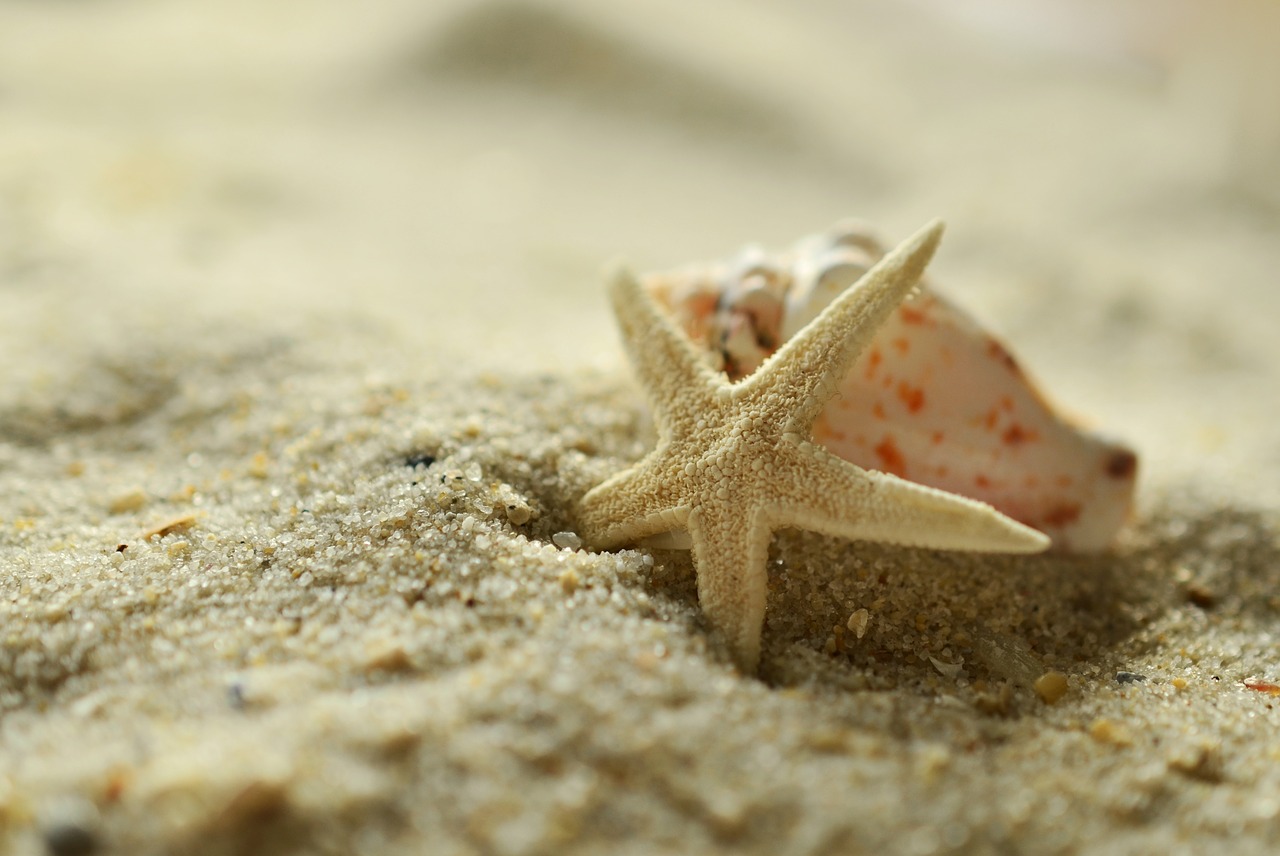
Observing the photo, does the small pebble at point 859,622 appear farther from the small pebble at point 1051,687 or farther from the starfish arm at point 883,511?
the small pebble at point 1051,687

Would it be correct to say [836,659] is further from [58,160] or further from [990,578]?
[58,160]

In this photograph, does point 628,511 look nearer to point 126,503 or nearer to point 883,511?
point 883,511

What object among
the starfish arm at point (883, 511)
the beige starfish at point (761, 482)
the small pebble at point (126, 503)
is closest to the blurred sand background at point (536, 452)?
the small pebble at point (126, 503)

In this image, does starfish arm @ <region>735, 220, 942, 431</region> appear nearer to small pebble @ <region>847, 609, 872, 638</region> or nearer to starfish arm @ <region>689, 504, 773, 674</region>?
starfish arm @ <region>689, 504, 773, 674</region>

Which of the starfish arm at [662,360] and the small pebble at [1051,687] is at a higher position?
the starfish arm at [662,360]

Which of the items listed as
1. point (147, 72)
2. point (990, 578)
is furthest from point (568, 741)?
point (147, 72)

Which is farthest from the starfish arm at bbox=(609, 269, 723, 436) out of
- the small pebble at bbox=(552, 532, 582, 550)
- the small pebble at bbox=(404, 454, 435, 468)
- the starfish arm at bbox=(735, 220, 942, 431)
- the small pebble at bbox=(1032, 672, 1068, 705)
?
the small pebble at bbox=(1032, 672, 1068, 705)

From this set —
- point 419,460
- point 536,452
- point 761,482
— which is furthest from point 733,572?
point 419,460

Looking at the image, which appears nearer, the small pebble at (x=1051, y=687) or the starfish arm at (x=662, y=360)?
the small pebble at (x=1051, y=687)
